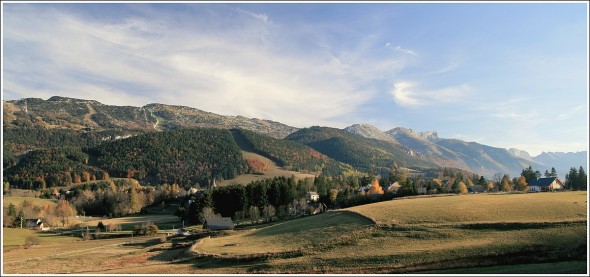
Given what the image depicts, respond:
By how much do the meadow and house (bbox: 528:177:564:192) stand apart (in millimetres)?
56935

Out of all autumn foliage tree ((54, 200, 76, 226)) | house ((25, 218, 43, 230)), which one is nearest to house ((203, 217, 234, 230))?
house ((25, 218, 43, 230))

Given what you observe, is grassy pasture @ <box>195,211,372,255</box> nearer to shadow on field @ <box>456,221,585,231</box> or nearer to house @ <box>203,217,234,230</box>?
shadow on field @ <box>456,221,585,231</box>

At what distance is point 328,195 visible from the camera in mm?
119750

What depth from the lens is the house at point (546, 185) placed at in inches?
4350

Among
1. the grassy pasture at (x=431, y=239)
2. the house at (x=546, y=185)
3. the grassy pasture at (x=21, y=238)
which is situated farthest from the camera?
the house at (x=546, y=185)

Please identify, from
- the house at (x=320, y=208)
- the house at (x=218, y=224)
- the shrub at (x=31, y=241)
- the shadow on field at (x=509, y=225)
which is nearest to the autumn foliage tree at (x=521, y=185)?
the house at (x=320, y=208)

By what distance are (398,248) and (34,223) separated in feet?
392

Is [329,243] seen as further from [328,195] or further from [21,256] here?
[328,195]

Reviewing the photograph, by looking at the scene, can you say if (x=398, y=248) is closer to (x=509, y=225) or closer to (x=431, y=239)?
(x=431, y=239)

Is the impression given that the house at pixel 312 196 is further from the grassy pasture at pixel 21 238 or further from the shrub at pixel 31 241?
the shrub at pixel 31 241

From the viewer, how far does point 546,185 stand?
112000mm

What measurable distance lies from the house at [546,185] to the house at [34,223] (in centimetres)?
13993

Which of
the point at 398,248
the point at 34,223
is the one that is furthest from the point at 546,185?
the point at 34,223

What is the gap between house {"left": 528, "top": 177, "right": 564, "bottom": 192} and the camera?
110 m
